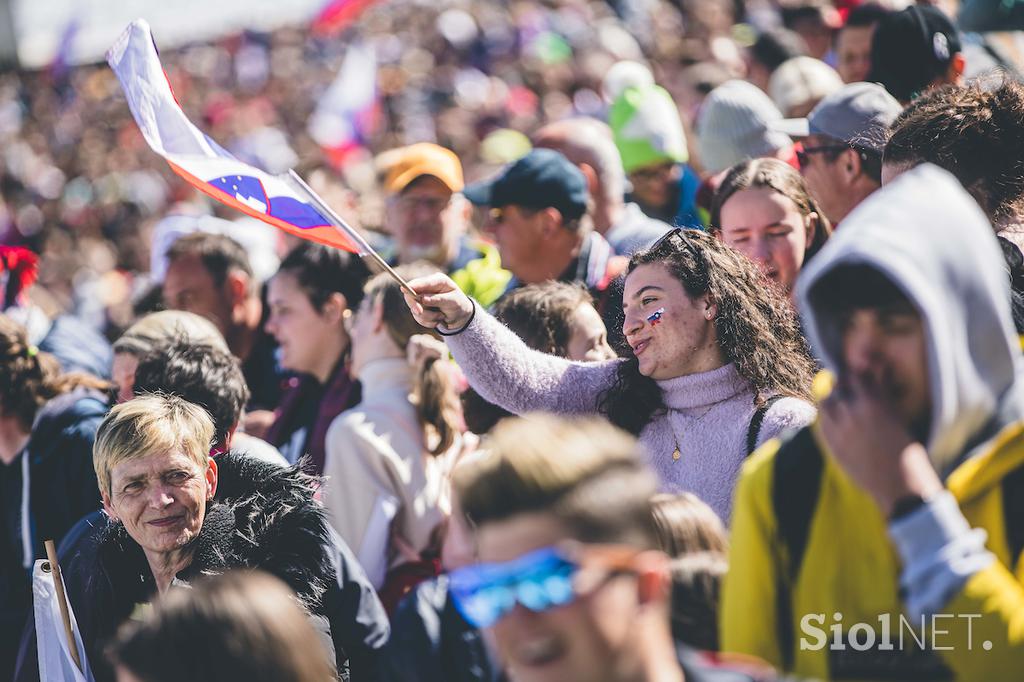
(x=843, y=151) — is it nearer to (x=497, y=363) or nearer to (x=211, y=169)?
(x=497, y=363)

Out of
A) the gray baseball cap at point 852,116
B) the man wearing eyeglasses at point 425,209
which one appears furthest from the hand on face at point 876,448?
the man wearing eyeglasses at point 425,209

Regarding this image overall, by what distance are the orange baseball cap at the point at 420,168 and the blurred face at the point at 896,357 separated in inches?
183

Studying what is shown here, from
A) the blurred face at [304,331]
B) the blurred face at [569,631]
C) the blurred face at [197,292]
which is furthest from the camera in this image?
the blurred face at [197,292]

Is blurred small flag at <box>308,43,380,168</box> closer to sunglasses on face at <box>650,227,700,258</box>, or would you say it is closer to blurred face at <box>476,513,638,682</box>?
sunglasses on face at <box>650,227,700,258</box>

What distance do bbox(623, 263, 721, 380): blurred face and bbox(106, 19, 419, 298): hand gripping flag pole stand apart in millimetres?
833

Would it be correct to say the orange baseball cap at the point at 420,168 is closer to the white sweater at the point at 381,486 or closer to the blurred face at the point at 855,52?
the blurred face at the point at 855,52

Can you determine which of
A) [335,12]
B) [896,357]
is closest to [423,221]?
[896,357]

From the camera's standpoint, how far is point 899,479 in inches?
77.3

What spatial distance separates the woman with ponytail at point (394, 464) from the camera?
428 centimetres

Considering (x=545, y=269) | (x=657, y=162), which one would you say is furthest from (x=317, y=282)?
(x=657, y=162)

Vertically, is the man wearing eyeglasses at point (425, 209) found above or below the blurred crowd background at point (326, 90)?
above

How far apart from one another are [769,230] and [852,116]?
77cm

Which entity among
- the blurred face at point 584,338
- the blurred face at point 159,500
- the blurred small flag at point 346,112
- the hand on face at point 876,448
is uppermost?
the hand on face at point 876,448

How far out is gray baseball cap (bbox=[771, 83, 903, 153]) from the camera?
474 centimetres
